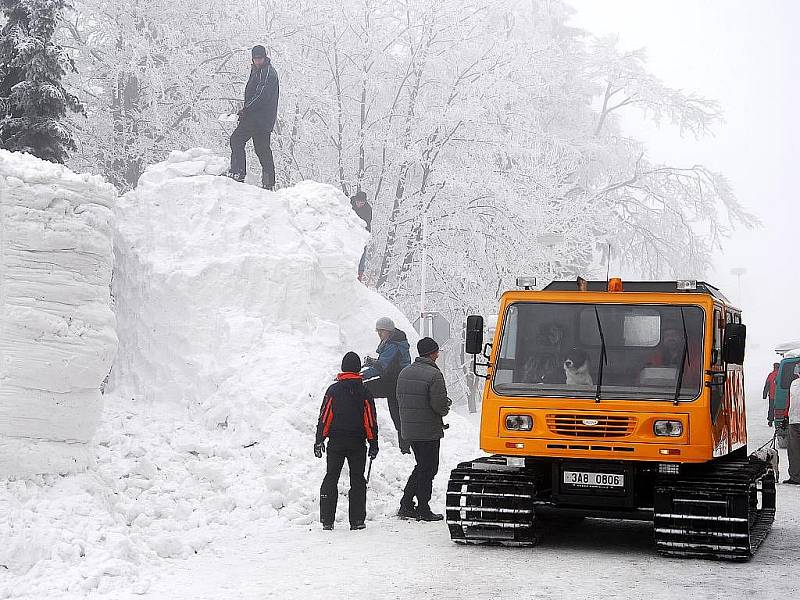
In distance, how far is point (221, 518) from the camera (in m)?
11.3

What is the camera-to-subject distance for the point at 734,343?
35.5 ft

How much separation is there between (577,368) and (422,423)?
6.27 feet

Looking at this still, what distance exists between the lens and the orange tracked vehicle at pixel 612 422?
10281 mm

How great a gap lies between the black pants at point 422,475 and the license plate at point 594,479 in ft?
5.88

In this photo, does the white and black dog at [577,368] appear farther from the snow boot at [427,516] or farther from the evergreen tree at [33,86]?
the evergreen tree at [33,86]

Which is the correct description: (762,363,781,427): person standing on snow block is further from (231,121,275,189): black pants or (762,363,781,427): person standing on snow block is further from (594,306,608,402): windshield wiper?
(594,306,608,402): windshield wiper

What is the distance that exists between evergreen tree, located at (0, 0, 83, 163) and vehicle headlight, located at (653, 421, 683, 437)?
43.2 ft

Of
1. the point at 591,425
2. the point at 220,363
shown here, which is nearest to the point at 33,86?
the point at 220,363

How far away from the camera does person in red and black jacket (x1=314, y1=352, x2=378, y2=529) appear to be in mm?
11305

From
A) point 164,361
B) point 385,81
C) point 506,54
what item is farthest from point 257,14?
point 164,361

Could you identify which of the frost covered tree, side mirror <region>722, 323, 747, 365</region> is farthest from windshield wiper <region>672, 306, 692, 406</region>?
the frost covered tree

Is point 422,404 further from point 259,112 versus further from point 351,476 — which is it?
point 259,112

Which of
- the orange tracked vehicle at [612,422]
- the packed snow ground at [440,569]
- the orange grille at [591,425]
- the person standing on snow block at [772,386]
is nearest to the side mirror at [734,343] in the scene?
the orange tracked vehicle at [612,422]

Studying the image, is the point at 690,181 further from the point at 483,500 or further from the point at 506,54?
the point at 483,500
